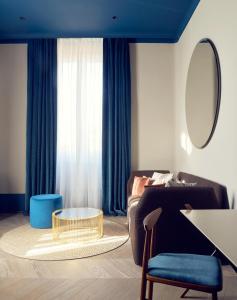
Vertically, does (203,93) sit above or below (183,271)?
above

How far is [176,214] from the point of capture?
8.30ft

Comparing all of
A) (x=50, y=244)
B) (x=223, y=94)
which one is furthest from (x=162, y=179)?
(x=50, y=244)

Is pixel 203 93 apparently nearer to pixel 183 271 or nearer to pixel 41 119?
pixel 183 271

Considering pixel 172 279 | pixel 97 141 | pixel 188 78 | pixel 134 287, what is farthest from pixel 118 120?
pixel 172 279

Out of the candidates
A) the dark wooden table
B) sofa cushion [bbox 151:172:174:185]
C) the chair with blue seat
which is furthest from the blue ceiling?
the chair with blue seat

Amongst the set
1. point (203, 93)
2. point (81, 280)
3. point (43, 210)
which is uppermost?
point (203, 93)

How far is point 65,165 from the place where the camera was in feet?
15.8

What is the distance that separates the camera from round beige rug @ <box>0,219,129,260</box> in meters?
2.96

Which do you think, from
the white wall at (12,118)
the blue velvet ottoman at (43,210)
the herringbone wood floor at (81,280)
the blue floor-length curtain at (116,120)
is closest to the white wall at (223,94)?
the herringbone wood floor at (81,280)

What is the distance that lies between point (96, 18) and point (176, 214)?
3123 mm

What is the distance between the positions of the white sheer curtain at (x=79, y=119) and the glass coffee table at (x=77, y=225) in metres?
1.02

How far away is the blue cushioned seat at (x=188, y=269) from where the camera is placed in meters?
1.49

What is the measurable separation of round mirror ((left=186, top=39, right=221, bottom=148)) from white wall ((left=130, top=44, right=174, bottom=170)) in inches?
42.5

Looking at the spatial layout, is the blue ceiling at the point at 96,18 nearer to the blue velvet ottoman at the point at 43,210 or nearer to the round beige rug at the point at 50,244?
the blue velvet ottoman at the point at 43,210
